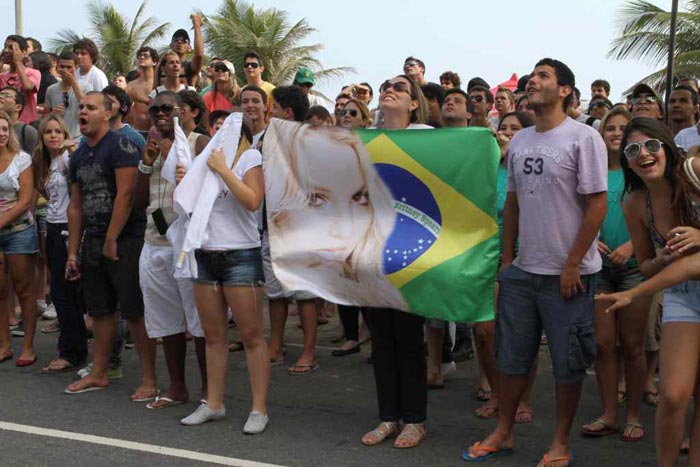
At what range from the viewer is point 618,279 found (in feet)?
20.1

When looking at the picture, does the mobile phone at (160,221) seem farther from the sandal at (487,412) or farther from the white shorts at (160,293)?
the sandal at (487,412)

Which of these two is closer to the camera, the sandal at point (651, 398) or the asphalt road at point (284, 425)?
the asphalt road at point (284, 425)

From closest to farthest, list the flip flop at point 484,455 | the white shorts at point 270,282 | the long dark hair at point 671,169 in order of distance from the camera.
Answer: the long dark hair at point 671,169, the flip flop at point 484,455, the white shorts at point 270,282

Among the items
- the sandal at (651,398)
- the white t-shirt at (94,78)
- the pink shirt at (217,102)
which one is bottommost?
the sandal at (651,398)

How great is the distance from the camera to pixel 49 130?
8117mm

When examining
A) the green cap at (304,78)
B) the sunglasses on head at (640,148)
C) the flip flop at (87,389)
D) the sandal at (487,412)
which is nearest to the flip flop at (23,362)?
the flip flop at (87,389)

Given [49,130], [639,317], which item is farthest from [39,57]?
[639,317]

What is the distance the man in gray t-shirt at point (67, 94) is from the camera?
11.1 m

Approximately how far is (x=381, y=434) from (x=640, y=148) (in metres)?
2.21

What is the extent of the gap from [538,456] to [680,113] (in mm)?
3674

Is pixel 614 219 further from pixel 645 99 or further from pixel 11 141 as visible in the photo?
pixel 11 141

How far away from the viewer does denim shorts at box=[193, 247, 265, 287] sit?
607 cm

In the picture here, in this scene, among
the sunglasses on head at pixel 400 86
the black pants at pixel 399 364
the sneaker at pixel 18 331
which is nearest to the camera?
the black pants at pixel 399 364

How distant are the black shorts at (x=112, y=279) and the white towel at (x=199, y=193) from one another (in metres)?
0.99
